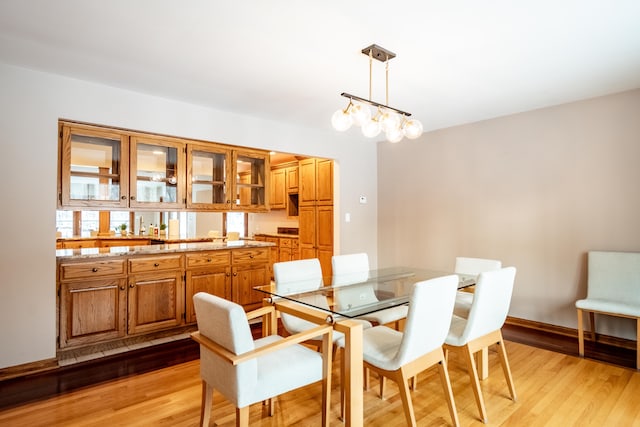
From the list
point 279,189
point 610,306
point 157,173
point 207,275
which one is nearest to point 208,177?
point 157,173

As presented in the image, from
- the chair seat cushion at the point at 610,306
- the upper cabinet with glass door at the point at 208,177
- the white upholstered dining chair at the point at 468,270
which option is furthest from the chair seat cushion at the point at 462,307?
the upper cabinet with glass door at the point at 208,177

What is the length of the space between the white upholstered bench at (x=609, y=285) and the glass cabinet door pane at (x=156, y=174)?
3.99 meters

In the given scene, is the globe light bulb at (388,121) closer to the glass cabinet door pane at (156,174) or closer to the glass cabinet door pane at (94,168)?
the glass cabinet door pane at (156,174)

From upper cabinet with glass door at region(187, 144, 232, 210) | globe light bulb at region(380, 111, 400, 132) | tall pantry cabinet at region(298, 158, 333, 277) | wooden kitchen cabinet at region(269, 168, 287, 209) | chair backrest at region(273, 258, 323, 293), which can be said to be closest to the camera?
globe light bulb at region(380, 111, 400, 132)

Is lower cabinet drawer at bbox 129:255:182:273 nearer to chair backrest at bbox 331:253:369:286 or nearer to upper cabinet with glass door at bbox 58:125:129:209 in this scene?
upper cabinet with glass door at bbox 58:125:129:209

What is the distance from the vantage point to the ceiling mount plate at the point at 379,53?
2385 millimetres

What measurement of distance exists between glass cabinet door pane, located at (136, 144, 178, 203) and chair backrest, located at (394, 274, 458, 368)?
2.77 meters

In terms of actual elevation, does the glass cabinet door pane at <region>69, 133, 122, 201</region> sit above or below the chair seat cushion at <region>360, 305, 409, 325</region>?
above

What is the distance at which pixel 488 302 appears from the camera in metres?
2.12

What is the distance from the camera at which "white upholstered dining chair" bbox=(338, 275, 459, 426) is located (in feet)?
5.74

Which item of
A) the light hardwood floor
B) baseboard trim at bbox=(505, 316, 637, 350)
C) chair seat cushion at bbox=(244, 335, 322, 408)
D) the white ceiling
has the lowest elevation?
the light hardwood floor

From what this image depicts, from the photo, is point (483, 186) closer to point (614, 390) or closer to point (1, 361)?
point (614, 390)

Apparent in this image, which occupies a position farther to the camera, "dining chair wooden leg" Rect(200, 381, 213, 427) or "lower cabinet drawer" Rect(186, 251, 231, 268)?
"lower cabinet drawer" Rect(186, 251, 231, 268)

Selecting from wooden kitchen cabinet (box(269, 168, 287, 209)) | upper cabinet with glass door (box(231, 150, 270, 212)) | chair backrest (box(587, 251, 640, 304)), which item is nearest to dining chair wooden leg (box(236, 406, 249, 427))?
upper cabinet with glass door (box(231, 150, 270, 212))
